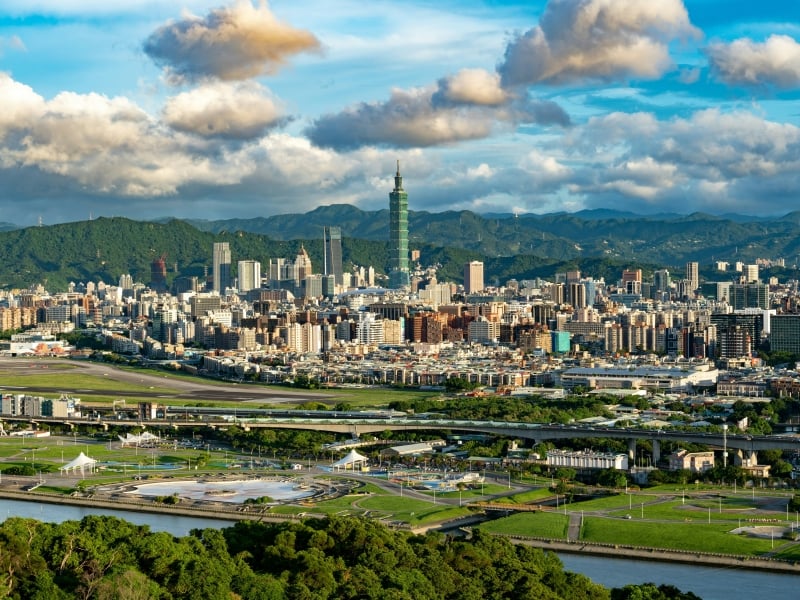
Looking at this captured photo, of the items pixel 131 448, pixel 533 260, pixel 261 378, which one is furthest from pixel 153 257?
pixel 131 448

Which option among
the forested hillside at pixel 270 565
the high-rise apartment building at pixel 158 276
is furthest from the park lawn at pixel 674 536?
the high-rise apartment building at pixel 158 276

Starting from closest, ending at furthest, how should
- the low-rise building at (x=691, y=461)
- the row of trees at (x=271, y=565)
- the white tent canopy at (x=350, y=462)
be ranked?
1. the row of trees at (x=271, y=565)
2. the low-rise building at (x=691, y=461)
3. the white tent canopy at (x=350, y=462)

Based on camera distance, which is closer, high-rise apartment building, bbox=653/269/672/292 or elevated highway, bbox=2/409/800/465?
elevated highway, bbox=2/409/800/465

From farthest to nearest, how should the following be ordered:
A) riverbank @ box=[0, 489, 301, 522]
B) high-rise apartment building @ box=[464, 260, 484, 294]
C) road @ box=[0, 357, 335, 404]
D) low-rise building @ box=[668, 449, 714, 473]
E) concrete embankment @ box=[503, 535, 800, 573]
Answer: high-rise apartment building @ box=[464, 260, 484, 294]
road @ box=[0, 357, 335, 404]
low-rise building @ box=[668, 449, 714, 473]
riverbank @ box=[0, 489, 301, 522]
concrete embankment @ box=[503, 535, 800, 573]

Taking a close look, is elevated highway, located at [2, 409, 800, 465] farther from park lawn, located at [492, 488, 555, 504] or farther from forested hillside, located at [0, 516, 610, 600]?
forested hillside, located at [0, 516, 610, 600]

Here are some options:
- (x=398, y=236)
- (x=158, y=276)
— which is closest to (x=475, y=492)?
(x=398, y=236)

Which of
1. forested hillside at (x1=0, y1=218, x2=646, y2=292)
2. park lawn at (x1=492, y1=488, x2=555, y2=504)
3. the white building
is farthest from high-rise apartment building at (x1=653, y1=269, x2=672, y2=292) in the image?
park lawn at (x1=492, y1=488, x2=555, y2=504)

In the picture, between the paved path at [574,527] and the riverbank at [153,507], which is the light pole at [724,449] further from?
the riverbank at [153,507]
